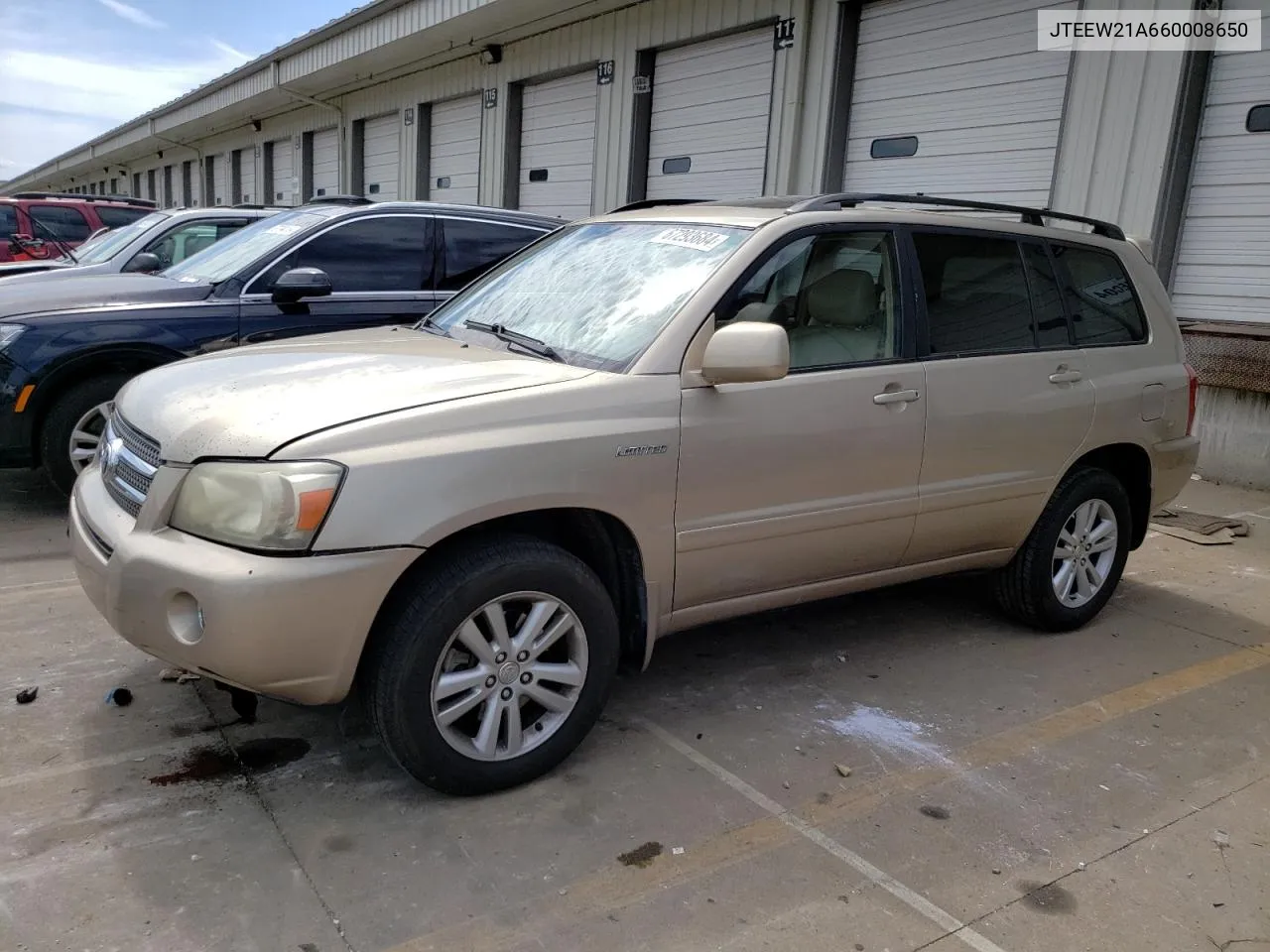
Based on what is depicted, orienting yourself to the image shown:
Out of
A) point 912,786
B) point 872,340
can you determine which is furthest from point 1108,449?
point 912,786

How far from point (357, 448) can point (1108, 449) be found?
11.4 ft

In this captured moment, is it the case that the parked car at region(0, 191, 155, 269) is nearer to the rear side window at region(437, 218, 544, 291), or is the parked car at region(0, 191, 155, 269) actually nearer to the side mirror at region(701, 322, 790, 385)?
the rear side window at region(437, 218, 544, 291)

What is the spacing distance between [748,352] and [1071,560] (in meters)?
2.33

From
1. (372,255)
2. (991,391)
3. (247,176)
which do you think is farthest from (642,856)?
(247,176)

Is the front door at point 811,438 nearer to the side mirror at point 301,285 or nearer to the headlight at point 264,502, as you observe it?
the headlight at point 264,502

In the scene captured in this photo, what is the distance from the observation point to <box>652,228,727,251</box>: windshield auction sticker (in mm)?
3449

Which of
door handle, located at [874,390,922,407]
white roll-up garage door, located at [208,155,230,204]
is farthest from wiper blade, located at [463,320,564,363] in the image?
white roll-up garage door, located at [208,155,230,204]

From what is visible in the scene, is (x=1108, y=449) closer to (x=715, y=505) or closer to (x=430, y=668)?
(x=715, y=505)

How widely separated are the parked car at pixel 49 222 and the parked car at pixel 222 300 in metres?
7.26

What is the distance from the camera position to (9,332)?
5.24m

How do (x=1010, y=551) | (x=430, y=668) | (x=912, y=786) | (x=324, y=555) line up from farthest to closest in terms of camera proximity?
(x=1010, y=551)
(x=912, y=786)
(x=430, y=668)
(x=324, y=555)

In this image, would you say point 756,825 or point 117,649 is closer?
point 756,825

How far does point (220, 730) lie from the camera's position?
128 inches

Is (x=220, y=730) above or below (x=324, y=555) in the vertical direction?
below
